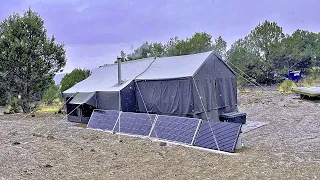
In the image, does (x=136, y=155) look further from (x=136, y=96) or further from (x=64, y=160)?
(x=136, y=96)

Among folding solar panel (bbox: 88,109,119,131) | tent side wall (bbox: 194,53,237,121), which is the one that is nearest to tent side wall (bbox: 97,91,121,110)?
folding solar panel (bbox: 88,109,119,131)

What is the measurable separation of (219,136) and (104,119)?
4.75 m

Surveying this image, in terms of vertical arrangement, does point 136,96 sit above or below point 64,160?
above

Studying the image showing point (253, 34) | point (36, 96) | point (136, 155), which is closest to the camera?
point (136, 155)

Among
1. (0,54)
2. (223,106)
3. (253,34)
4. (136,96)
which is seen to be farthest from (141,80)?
(253,34)

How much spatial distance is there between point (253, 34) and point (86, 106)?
19587 millimetres

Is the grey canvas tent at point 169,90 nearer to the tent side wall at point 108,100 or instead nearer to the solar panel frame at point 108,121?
the tent side wall at point 108,100

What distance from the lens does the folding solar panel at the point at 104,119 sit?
1024 centimetres

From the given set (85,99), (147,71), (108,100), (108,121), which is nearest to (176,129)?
(108,121)

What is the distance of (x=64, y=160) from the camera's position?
6.52 meters

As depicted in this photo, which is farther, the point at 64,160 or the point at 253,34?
the point at 253,34

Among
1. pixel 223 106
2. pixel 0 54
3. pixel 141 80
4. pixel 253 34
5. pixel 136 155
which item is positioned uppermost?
pixel 253 34

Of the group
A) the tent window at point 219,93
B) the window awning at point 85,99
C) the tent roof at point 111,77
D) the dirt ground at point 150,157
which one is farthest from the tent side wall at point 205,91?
the window awning at point 85,99

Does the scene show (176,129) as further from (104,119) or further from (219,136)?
(104,119)
